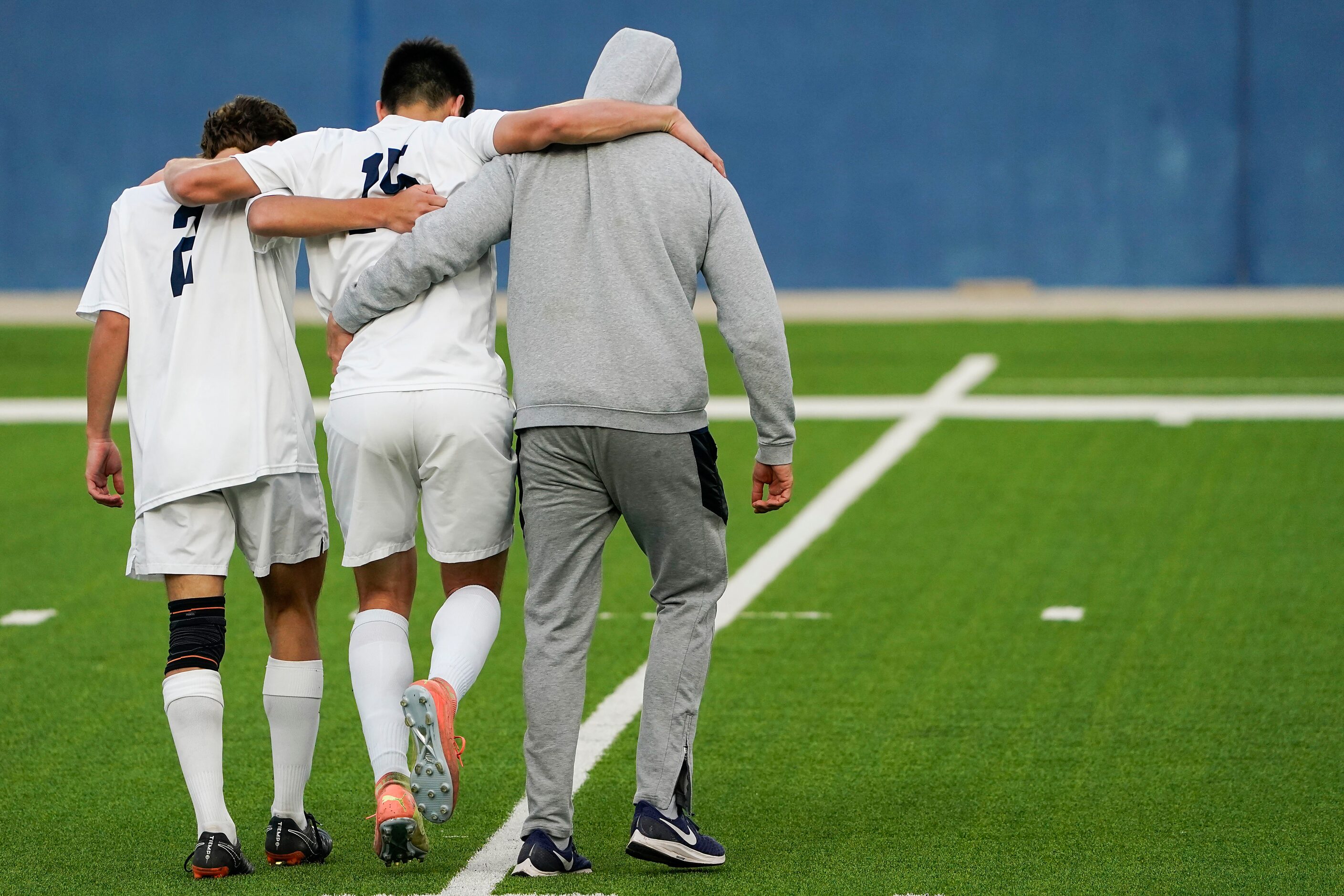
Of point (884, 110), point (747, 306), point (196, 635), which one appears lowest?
point (196, 635)

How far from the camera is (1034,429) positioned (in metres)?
11.2

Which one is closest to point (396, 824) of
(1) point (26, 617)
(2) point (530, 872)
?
(2) point (530, 872)

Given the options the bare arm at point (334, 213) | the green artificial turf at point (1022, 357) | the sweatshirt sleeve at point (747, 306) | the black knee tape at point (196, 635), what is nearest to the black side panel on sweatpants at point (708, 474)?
the sweatshirt sleeve at point (747, 306)

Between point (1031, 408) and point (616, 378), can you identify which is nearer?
point (616, 378)

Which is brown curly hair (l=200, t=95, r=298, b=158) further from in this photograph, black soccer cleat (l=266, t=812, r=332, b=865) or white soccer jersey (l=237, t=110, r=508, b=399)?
black soccer cleat (l=266, t=812, r=332, b=865)

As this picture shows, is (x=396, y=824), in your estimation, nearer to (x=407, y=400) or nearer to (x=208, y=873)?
(x=208, y=873)

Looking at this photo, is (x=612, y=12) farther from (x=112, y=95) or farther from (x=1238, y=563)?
(x=1238, y=563)

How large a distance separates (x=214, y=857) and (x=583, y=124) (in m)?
1.70

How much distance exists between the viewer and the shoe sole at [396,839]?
3.53 m

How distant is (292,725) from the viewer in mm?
3934

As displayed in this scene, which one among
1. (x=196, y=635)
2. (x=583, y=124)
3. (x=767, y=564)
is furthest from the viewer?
(x=767, y=564)

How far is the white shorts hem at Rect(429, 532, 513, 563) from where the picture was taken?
382 cm

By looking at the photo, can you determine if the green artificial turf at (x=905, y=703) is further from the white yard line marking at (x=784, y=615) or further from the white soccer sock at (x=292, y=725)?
the white soccer sock at (x=292, y=725)

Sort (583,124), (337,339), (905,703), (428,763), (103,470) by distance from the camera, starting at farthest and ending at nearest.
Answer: (905,703)
(103,470)
(337,339)
(583,124)
(428,763)
